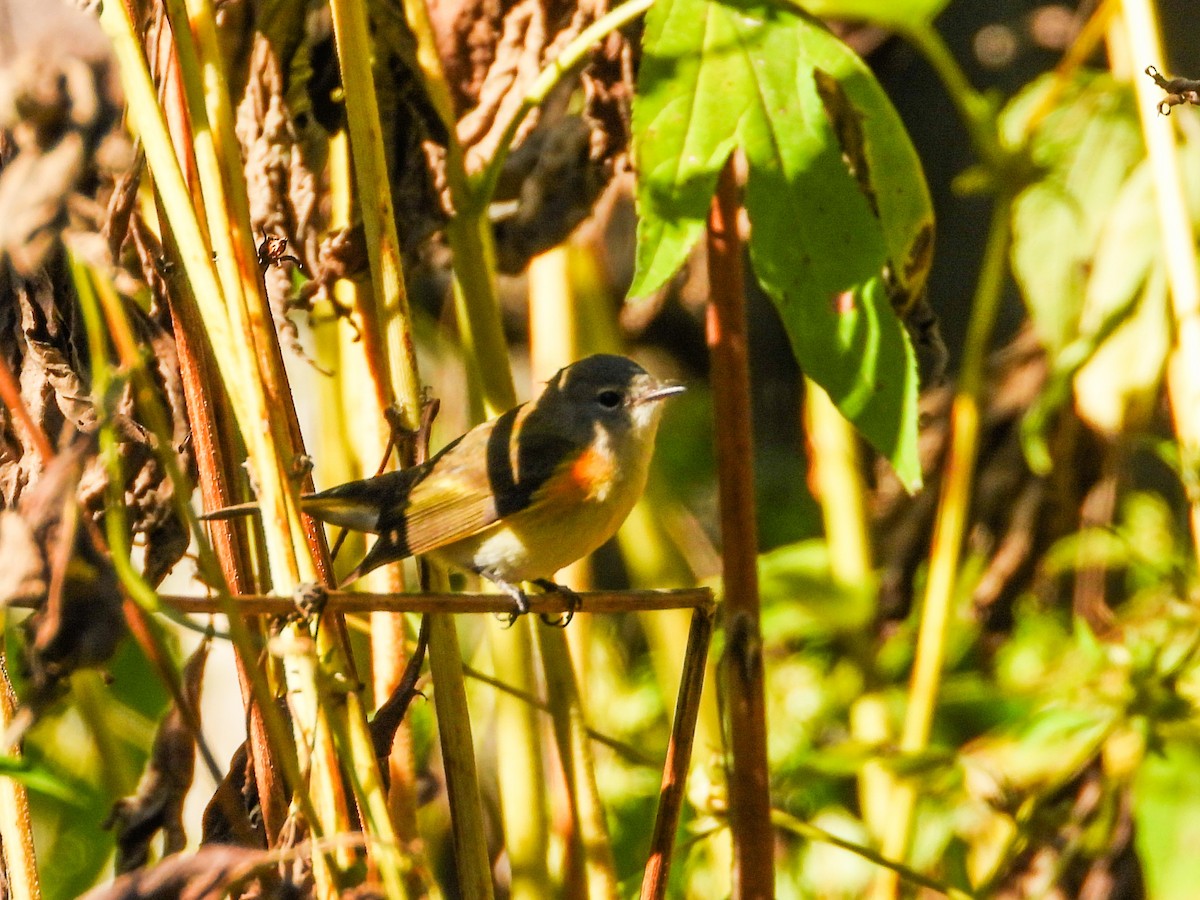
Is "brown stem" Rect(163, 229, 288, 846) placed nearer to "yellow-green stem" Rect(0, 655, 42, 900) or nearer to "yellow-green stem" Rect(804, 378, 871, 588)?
"yellow-green stem" Rect(0, 655, 42, 900)

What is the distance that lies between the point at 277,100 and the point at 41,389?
2.22ft

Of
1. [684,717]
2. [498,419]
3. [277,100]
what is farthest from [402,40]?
[684,717]

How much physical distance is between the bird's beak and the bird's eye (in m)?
0.04

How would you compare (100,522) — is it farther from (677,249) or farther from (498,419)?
(677,249)

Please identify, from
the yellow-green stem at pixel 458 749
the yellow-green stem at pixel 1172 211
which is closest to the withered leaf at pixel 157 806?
the yellow-green stem at pixel 458 749

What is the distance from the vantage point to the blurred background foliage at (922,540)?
189 cm

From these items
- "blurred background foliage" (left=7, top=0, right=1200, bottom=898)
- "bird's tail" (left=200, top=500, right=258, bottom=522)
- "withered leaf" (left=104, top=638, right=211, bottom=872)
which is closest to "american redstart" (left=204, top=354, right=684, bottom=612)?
"blurred background foliage" (left=7, top=0, right=1200, bottom=898)

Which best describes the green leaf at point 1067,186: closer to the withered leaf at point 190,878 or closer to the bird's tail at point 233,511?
the bird's tail at point 233,511

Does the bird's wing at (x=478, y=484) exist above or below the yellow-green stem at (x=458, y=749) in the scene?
above

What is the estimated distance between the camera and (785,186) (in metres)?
1.63

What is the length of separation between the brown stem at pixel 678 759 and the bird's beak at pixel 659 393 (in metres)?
1.07

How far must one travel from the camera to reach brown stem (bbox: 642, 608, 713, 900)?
4.81 feet

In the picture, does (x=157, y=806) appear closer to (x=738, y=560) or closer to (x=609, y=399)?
(x=738, y=560)

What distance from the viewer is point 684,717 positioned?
1468 millimetres
